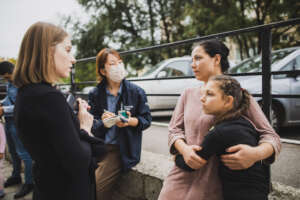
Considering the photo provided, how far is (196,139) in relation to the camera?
1.47 metres

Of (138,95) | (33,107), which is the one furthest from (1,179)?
(33,107)

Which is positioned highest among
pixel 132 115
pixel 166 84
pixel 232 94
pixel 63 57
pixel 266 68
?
pixel 63 57

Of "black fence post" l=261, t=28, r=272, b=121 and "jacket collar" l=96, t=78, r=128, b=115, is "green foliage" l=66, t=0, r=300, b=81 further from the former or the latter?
"black fence post" l=261, t=28, r=272, b=121

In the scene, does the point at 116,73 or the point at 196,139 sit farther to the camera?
the point at 116,73

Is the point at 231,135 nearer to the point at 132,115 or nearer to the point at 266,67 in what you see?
the point at 266,67

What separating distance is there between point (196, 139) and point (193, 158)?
172 millimetres

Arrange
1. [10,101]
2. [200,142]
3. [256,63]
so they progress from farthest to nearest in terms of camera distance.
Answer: [256,63], [10,101], [200,142]

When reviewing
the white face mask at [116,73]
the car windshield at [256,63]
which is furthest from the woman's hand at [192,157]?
the car windshield at [256,63]

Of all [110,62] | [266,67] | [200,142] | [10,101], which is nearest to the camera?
[200,142]

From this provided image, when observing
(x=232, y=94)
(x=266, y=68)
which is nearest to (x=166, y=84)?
(x=266, y=68)

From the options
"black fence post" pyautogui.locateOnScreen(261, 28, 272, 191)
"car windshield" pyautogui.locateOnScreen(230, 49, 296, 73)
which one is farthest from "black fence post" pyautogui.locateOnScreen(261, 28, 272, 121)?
"car windshield" pyautogui.locateOnScreen(230, 49, 296, 73)

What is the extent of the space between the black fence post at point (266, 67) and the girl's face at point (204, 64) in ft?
1.45

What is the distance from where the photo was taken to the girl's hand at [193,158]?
4.32ft

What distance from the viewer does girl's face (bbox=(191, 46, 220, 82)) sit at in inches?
63.2
